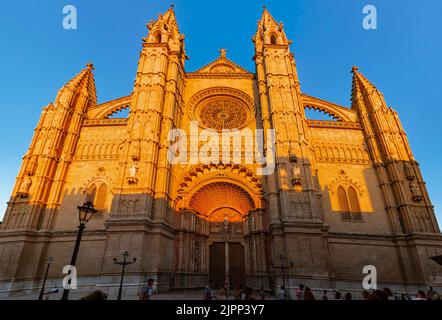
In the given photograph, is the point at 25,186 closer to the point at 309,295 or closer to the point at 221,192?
the point at 221,192

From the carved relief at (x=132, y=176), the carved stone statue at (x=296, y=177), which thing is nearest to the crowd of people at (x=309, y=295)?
the carved stone statue at (x=296, y=177)

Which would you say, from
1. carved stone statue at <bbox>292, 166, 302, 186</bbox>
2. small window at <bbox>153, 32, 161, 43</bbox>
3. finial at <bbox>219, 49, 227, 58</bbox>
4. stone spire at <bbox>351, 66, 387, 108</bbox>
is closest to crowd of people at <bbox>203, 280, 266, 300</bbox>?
carved stone statue at <bbox>292, 166, 302, 186</bbox>

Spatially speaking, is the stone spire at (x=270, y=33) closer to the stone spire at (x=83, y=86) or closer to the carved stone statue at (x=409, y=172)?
the carved stone statue at (x=409, y=172)

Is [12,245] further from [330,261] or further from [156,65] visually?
[330,261]

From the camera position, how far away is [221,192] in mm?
19281

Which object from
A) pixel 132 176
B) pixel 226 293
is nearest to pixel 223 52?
pixel 132 176

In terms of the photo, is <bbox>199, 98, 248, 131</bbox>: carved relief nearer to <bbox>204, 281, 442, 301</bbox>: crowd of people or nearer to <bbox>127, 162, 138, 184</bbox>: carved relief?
<bbox>127, 162, 138, 184</bbox>: carved relief

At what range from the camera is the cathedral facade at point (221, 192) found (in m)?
15.0

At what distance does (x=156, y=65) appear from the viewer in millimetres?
21297

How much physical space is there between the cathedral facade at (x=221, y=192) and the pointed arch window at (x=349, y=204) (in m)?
0.09

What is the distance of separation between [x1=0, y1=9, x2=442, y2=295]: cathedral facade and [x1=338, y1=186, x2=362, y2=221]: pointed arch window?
9 centimetres

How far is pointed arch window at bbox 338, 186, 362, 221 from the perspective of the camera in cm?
1742

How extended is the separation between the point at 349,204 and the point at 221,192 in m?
9.94
